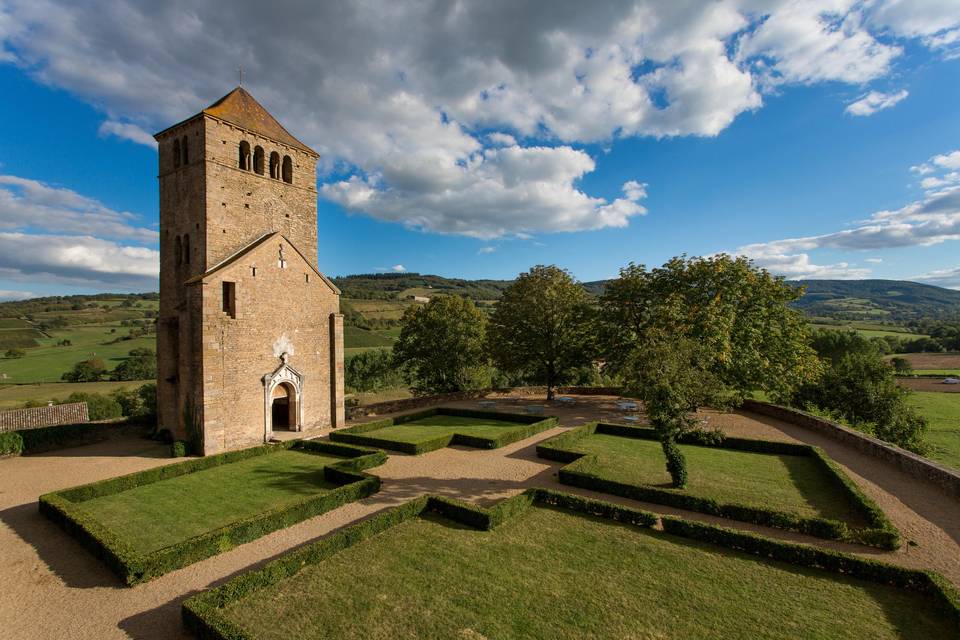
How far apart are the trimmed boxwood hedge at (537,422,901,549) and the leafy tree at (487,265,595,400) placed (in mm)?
10450

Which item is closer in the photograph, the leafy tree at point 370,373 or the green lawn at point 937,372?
the green lawn at point 937,372

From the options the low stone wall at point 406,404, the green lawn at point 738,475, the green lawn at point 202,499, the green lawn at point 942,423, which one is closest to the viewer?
the green lawn at point 202,499

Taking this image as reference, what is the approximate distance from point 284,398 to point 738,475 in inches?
802

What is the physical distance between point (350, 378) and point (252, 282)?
129ft

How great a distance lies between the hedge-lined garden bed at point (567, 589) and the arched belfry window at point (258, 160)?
1816 cm

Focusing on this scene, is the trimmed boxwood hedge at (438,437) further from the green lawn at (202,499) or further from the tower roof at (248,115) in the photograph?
the tower roof at (248,115)

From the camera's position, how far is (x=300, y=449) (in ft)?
65.6

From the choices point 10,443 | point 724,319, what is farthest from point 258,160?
point 724,319

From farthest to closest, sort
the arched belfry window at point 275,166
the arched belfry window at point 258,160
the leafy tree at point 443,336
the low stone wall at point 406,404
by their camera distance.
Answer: the leafy tree at point 443,336
the low stone wall at point 406,404
the arched belfry window at point 275,166
the arched belfry window at point 258,160

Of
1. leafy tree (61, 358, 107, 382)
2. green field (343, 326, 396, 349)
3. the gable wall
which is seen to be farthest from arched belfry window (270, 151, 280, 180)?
green field (343, 326, 396, 349)

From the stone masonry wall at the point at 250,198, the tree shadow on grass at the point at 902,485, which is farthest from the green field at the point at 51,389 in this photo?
the tree shadow on grass at the point at 902,485

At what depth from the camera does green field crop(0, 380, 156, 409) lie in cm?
4431

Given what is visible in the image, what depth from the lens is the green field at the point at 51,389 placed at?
145ft

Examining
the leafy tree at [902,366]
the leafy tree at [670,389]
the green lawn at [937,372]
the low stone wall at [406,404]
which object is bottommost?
the green lawn at [937,372]
